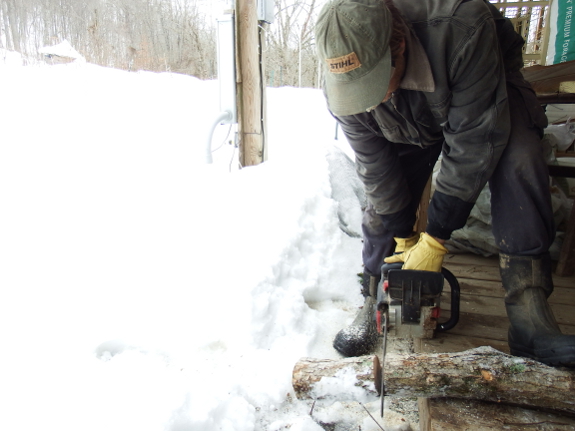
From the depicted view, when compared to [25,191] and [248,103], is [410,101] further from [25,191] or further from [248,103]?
[25,191]

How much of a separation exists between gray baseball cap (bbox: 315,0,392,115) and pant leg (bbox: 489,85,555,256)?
508mm

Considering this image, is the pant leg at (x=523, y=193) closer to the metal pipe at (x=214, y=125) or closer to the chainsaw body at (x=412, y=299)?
the chainsaw body at (x=412, y=299)

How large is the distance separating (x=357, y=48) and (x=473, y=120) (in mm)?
456

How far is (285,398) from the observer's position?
1521 millimetres

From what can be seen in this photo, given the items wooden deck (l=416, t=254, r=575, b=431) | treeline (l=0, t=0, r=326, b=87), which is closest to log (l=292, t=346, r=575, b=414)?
wooden deck (l=416, t=254, r=575, b=431)

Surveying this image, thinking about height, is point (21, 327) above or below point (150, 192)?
below

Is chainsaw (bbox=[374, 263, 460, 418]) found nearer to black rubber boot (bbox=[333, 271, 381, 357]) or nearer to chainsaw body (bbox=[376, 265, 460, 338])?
chainsaw body (bbox=[376, 265, 460, 338])

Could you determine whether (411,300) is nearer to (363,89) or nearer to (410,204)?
(410,204)

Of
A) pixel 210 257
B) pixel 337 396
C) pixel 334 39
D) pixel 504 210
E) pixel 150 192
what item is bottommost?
pixel 337 396

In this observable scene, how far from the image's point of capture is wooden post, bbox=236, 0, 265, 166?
122 inches

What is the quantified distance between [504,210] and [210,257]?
4.75ft

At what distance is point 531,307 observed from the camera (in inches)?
49.6

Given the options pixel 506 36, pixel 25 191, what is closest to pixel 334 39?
pixel 506 36

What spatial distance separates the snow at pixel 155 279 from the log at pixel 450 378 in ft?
0.91
